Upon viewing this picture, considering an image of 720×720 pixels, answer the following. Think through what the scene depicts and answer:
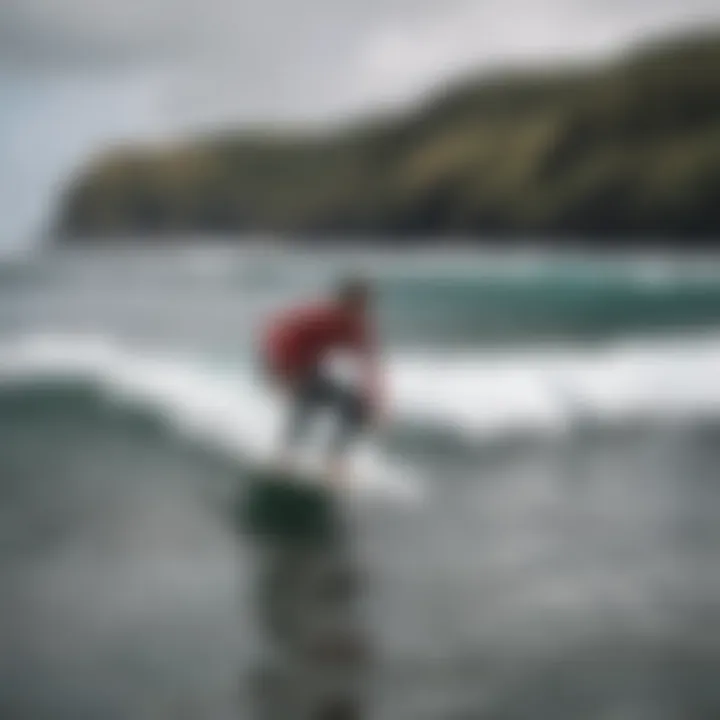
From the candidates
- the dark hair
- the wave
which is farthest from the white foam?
the dark hair

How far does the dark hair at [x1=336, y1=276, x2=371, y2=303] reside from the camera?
1.53 meters

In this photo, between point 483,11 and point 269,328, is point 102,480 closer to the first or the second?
point 269,328

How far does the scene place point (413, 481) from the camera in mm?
1506

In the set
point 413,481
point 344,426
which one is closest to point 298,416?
point 344,426

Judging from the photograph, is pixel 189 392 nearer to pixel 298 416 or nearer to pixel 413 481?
pixel 298 416

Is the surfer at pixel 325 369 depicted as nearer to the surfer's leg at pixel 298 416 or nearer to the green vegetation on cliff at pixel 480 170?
the surfer's leg at pixel 298 416

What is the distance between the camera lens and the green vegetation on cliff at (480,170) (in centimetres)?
154

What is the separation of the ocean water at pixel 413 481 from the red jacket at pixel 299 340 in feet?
0.10

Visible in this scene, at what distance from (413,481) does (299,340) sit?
256 mm

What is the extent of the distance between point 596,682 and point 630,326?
1.66 feet

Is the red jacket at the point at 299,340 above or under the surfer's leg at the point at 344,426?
above

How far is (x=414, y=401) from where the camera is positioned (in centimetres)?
152

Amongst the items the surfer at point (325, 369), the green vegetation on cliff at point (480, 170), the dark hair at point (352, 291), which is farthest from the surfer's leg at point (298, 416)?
the green vegetation on cliff at point (480, 170)

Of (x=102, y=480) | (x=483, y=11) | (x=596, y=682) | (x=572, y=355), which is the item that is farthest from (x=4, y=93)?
(x=596, y=682)
